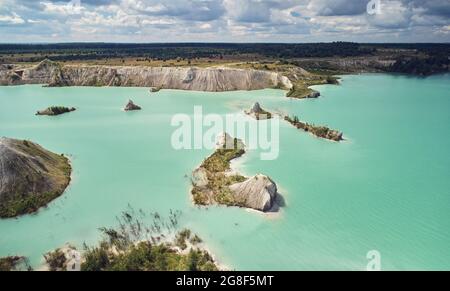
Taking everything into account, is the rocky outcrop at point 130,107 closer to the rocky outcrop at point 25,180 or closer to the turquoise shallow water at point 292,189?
the turquoise shallow water at point 292,189

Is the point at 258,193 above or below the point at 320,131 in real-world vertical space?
below

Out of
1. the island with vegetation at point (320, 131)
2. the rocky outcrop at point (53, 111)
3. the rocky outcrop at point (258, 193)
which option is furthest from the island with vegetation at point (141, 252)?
the rocky outcrop at point (53, 111)

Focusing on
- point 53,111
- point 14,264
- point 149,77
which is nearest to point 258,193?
point 14,264

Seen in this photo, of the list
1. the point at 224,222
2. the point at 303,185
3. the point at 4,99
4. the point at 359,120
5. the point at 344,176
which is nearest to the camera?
the point at 224,222

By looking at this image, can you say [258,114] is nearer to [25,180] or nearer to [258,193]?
[258,193]

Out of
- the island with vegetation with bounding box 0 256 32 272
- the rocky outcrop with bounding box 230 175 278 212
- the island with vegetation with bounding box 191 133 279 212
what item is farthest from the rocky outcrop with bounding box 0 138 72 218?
the rocky outcrop with bounding box 230 175 278 212
